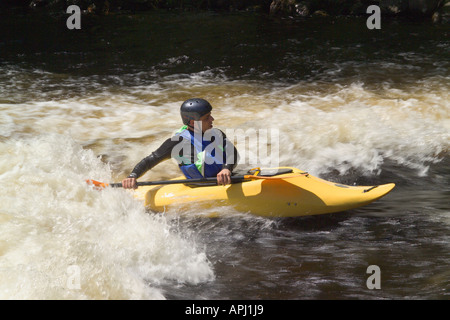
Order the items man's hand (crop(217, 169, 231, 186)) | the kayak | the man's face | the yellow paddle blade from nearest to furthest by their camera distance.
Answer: man's hand (crop(217, 169, 231, 186))
the man's face
the kayak
the yellow paddle blade

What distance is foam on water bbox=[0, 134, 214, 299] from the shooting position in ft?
9.50

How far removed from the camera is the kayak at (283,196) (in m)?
4.16

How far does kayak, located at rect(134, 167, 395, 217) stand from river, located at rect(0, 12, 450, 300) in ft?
0.29

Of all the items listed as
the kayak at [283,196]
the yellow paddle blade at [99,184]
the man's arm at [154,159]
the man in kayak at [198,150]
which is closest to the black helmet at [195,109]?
the man in kayak at [198,150]

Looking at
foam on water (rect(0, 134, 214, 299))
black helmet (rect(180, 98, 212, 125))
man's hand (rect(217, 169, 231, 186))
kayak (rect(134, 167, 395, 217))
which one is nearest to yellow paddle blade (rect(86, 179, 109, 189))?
foam on water (rect(0, 134, 214, 299))

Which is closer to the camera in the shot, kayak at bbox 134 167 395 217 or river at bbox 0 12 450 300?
river at bbox 0 12 450 300

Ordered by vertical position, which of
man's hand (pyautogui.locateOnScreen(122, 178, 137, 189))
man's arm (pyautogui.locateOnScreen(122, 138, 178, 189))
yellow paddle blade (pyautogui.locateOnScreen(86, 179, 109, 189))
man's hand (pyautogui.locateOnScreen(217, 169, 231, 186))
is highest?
man's arm (pyautogui.locateOnScreen(122, 138, 178, 189))

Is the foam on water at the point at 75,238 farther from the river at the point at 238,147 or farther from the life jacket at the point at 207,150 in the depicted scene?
the life jacket at the point at 207,150

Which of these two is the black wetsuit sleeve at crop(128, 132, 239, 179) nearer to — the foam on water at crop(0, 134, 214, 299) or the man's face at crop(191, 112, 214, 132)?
the man's face at crop(191, 112, 214, 132)

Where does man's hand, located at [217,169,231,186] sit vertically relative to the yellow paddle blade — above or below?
above

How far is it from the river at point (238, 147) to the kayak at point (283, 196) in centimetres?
9
